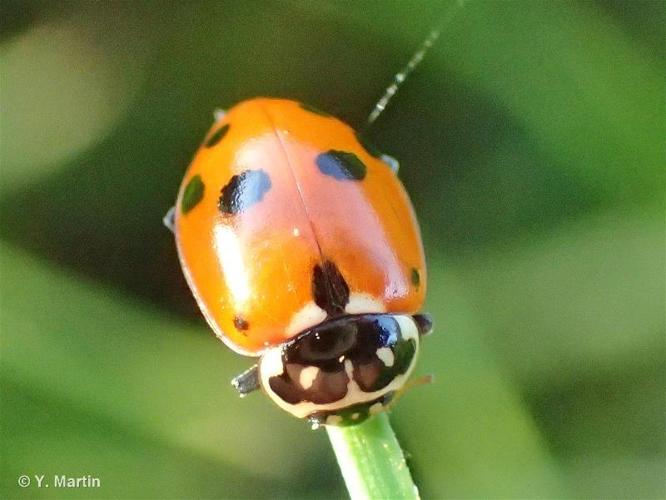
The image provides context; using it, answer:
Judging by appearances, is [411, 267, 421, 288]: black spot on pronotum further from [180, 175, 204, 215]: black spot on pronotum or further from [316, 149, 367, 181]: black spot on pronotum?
[180, 175, 204, 215]: black spot on pronotum

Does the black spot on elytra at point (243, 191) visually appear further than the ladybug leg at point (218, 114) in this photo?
No

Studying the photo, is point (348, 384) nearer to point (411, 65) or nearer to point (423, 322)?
point (423, 322)

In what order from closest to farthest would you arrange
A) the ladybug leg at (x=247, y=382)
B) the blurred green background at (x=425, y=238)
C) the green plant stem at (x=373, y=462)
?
the green plant stem at (x=373, y=462) < the ladybug leg at (x=247, y=382) < the blurred green background at (x=425, y=238)

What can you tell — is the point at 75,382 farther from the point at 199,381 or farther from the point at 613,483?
the point at 613,483

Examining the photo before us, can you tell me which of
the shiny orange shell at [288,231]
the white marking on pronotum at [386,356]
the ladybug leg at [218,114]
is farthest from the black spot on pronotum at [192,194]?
the white marking on pronotum at [386,356]

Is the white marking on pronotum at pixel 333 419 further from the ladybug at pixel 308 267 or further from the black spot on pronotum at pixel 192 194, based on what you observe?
the black spot on pronotum at pixel 192 194

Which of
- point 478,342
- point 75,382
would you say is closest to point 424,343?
point 478,342
